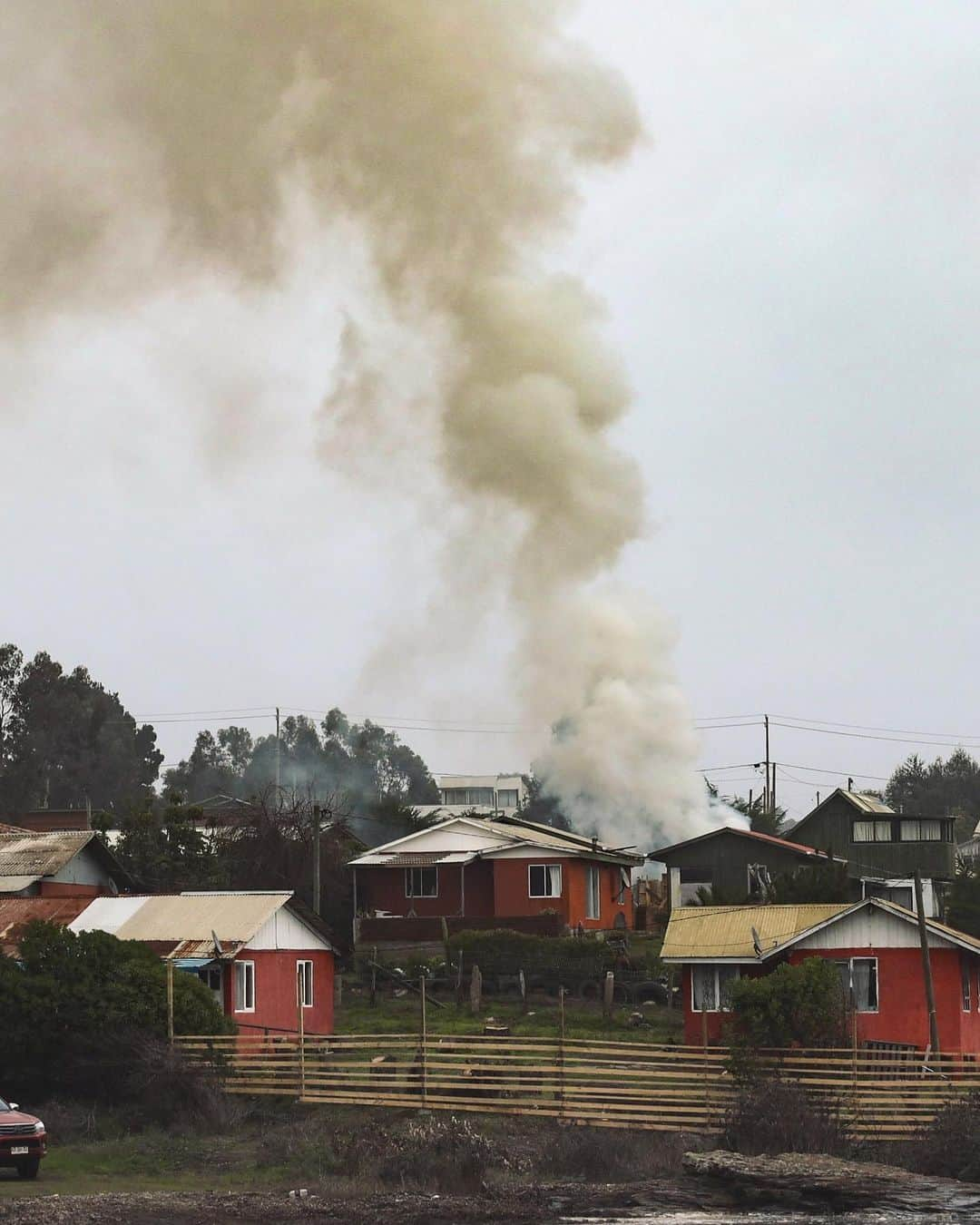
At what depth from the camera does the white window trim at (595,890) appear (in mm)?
59062

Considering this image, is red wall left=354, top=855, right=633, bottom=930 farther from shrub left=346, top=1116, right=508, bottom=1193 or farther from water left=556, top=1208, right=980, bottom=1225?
water left=556, top=1208, right=980, bottom=1225

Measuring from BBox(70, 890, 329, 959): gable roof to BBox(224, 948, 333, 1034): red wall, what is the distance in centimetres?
67

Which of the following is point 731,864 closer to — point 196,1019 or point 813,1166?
point 196,1019

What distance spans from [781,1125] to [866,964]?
1243 cm

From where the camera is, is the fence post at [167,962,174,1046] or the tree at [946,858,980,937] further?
the tree at [946,858,980,937]

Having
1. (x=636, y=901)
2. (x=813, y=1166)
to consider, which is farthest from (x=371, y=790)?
(x=813, y=1166)

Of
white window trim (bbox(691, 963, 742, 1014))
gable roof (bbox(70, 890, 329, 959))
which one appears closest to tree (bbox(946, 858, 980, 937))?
white window trim (bbox(691, 963, 742, 1014))

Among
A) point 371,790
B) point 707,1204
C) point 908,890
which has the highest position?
point 371,790

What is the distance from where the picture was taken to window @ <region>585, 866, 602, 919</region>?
5906 cm

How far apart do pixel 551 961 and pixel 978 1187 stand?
2468 cm

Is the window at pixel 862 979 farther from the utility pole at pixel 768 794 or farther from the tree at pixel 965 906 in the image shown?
the utility pole at pixel 768 794

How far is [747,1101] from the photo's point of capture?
89.2 feet

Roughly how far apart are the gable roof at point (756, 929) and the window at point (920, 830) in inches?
978

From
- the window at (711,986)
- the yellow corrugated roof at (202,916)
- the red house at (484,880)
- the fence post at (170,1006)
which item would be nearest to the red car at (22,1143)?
the fence post at (170,1006)
